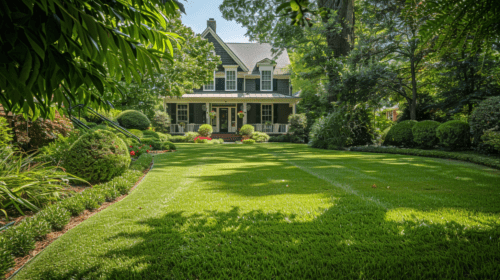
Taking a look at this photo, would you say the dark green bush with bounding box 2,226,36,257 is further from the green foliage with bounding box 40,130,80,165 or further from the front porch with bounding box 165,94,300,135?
the front porch with bounding box 165,94,300,135

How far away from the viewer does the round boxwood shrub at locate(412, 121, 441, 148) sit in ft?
33.9

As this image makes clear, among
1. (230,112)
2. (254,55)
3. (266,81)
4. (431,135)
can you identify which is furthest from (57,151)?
(254,55)

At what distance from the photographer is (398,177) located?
205 inches

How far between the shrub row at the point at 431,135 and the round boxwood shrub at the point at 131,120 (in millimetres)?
13378

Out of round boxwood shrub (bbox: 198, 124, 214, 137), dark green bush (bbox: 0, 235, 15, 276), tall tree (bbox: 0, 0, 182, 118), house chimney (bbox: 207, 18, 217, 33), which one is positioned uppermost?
house chimney (bbox: 207, 18, 217, 33)

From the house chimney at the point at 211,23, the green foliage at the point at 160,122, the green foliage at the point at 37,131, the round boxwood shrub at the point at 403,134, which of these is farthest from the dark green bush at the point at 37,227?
the house chimney at the point at 211,23

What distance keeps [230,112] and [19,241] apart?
74.0 feet

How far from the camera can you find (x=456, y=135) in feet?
30.4

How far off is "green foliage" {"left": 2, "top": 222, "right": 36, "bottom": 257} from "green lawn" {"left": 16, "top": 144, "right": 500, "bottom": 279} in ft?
0.72

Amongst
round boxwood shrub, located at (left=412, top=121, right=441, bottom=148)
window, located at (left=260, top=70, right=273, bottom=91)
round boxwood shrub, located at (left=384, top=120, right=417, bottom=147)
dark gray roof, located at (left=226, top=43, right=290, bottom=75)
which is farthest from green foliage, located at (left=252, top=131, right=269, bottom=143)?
round boxwood shrub, located at (left=412, top=121, right=441, bottom=148)

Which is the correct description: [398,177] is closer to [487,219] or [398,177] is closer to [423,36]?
[487,219]

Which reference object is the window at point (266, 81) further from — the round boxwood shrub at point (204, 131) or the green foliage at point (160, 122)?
the green foliage at point (160, 122)

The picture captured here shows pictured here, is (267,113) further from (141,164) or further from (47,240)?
(47,240)

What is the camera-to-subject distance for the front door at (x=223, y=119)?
2498 centimetres
